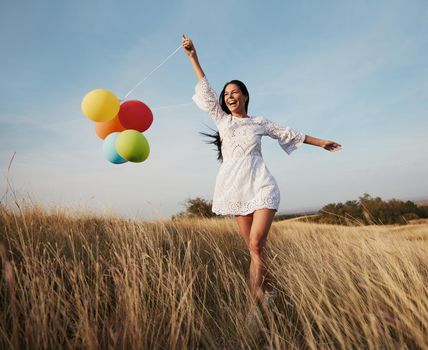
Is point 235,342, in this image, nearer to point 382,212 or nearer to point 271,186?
point 271,186

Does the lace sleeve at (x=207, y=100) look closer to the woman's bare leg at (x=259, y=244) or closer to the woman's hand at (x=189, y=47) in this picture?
the woman's hand at (x=189, y=47)

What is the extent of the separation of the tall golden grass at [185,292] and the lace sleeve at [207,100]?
1312 millimetres

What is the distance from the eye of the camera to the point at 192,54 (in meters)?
2.85

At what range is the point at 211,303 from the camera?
2889mm

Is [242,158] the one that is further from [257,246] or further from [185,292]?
[185,292]

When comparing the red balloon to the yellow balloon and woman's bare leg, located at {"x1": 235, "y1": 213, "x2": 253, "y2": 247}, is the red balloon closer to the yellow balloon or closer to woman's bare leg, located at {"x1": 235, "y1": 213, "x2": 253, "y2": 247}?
the yellow balloon

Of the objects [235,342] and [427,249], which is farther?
[427,249]

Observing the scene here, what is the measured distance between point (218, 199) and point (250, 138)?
2.04ft

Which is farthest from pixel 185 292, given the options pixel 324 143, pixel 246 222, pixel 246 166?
pixel 324 143

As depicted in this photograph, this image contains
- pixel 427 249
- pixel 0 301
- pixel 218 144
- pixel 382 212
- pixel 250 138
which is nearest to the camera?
pixel 0 301

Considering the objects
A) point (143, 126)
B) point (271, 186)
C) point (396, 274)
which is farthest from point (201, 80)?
point (396, 274)

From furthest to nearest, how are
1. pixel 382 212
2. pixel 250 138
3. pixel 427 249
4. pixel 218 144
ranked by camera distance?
pixel 382 212 < pixel 427 249 < pixel 218 144 < pixel 250 138

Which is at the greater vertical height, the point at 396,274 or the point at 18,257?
the point at 18,257

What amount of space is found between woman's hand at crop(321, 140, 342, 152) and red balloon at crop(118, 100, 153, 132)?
1.90 m
